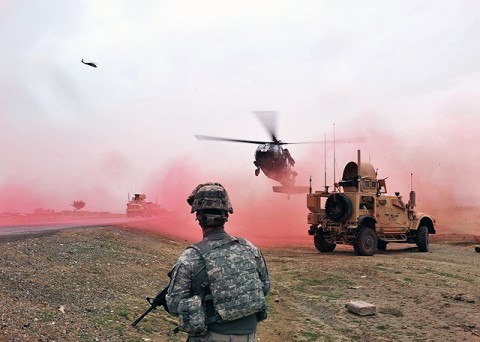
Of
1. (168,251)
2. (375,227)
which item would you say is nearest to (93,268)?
(168,251)

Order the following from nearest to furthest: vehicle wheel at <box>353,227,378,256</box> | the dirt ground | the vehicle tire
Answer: the dirt ground, vehicle wheel at <box>353,227,378,256</box>, the vehicle tire

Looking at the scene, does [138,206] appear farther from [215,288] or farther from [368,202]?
[215,288]

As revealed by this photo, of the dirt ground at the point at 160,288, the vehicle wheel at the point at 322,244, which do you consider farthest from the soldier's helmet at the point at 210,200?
the vehicle wheel at the point at 322,244

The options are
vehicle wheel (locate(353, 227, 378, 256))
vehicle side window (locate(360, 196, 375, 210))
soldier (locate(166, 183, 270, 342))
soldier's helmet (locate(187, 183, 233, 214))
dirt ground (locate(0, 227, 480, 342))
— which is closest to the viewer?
soldier (locate(166, 183, 270, 342))

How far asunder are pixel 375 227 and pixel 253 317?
46.5 ft

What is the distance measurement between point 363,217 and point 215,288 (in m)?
13.5

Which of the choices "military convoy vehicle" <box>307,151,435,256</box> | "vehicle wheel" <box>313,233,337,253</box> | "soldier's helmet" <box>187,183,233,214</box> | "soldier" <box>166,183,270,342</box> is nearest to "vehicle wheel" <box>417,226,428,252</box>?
"military convoy vehicle" <box>307,151,435,256</box>

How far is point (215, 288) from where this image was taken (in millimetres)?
3047

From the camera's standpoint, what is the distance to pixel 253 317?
3.22 meters

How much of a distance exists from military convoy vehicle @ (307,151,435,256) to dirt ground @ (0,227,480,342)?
98.4 inches

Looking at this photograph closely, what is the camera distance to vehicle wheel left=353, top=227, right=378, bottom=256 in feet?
50.3

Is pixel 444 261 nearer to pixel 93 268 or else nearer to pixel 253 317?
pixel 93 268

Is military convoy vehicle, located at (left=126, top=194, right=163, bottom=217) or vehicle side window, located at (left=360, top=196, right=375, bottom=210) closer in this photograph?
vehicle side window, located at (left=360, top=196, right=375, bottom=210)

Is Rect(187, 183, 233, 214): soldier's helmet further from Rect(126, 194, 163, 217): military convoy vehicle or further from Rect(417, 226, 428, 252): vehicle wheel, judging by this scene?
Rect(126, 194, 163, 217): military convoy vehicle
